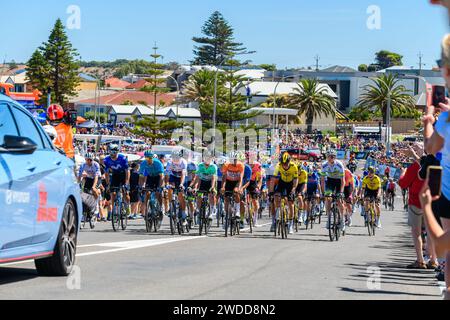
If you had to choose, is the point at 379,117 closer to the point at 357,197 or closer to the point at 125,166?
the point at 357,197

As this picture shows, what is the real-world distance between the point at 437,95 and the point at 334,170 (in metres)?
17.1

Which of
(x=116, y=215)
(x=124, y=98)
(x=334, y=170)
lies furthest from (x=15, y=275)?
(x=124, y=98)

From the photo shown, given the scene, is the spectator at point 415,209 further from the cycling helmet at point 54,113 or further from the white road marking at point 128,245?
the cycling helmet at point 54,113

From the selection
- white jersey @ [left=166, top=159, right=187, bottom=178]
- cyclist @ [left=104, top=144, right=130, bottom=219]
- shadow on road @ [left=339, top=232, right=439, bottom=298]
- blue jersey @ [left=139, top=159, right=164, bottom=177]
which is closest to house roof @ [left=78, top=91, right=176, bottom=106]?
cyclist @ [left=104, top=144, right=130, bottom=219]

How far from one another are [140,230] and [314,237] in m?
3.98

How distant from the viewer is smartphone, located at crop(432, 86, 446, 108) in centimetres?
823

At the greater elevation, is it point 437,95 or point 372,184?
point 437,95

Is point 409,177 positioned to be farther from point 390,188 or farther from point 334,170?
point 390,188

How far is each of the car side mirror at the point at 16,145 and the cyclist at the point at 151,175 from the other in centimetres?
1482

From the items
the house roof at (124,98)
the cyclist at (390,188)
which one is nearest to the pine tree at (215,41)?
the house roof at (124,98)

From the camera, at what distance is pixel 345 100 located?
164000mm

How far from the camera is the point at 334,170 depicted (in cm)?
2538

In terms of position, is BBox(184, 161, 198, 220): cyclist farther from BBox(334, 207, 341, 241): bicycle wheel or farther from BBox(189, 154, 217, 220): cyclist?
BBox(334, 207, 341, 241): bicycle wheel
